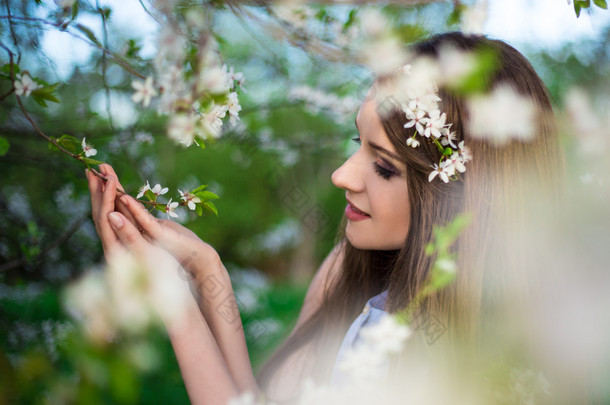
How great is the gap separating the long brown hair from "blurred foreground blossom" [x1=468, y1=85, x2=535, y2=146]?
22 mm

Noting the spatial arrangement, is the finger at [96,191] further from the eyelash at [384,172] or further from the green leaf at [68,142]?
the eyelash at [384,172]

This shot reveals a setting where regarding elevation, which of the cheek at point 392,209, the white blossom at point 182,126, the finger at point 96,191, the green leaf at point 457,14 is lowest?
the cheek at point 392,209

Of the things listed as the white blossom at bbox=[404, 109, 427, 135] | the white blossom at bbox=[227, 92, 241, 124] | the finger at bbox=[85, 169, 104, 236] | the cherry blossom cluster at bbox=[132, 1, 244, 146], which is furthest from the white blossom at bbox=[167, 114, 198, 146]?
the white blossom at bbox=[404, 109, 427, 135]

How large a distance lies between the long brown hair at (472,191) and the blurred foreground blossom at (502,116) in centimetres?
2

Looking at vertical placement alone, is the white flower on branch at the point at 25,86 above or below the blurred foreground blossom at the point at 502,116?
above

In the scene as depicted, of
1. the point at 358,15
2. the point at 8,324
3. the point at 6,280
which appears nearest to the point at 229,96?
the point at 358,15

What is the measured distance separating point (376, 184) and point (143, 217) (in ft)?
2.30

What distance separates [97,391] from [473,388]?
1.03 m

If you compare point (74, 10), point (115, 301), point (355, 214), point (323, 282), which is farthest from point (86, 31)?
point (323, 282)

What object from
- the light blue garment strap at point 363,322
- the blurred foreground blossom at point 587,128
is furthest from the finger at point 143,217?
the blurred foreground blossom at point 587,128

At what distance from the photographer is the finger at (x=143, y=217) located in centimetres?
119

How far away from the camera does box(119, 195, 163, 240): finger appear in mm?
1192

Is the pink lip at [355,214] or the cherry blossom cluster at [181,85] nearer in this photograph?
the cherry blossom cluster at [181,85]

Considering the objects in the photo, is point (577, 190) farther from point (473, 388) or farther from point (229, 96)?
point (229, 96)
